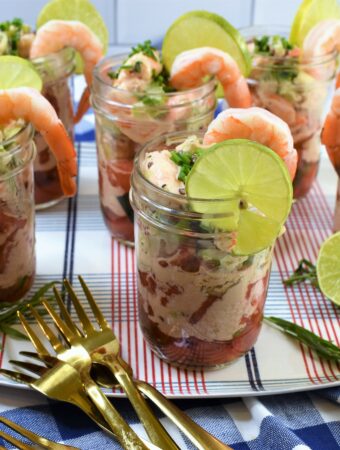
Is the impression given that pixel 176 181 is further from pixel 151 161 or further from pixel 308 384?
pixel 308 384

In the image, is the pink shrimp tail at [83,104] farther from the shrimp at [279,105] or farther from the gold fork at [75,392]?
the gold fork at [75,392]

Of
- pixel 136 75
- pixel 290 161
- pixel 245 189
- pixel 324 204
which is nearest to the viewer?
pixel 245 189

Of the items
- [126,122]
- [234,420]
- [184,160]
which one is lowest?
[234,420]

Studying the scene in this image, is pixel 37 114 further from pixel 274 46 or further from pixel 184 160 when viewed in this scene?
pixel 274 46

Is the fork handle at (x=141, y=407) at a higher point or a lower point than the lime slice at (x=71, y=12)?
lower

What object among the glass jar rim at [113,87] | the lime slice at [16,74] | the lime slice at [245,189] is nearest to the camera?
the lime slice at [245,189]

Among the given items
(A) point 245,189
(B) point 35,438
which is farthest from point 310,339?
(B) point 35,438

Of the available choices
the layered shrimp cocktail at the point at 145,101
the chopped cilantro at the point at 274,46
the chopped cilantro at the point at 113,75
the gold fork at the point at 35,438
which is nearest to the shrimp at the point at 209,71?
the layered shrimp cocktail at the point at 145,101

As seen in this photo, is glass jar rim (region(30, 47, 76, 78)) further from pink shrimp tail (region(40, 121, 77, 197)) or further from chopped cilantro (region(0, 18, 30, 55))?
pink shrimp tail (region(40, 121, 77, 197))
